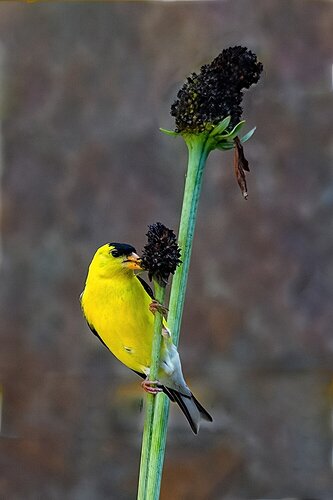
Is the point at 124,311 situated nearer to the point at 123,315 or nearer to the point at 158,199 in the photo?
the point at 123,315

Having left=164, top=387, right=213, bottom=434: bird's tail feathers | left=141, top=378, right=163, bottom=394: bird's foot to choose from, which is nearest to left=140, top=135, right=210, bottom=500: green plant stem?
left=141, top=378, right=163, bottom=394: bird's foot

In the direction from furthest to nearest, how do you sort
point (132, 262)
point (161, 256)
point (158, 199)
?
point (158, 199) < point (132, 262) < point (161, 256)

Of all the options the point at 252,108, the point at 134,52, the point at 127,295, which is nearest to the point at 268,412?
the point at 252,108

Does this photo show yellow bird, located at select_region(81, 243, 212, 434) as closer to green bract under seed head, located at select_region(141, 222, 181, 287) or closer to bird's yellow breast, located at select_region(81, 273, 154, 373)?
bird's yellow breast, located at select_region(81, 273, 154, 373)

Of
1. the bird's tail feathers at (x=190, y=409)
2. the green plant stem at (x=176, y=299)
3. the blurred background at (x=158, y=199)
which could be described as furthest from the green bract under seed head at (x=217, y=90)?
the blurred background at (x=158, y=199)

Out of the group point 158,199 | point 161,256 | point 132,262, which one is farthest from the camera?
point 158,199

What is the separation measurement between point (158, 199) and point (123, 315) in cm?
62

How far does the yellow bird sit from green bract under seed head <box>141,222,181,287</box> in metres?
0.10

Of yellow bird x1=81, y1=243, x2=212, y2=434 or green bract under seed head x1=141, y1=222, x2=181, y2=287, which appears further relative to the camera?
yellow bird x1=81, y1=243, x2=212, y2=434

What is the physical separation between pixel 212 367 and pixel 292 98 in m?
0.37

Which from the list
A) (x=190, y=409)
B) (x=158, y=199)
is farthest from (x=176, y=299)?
(x=158, y=199)

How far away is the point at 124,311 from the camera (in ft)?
1.15

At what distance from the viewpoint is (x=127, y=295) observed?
348mm

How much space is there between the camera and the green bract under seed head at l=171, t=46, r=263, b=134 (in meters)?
0.25
